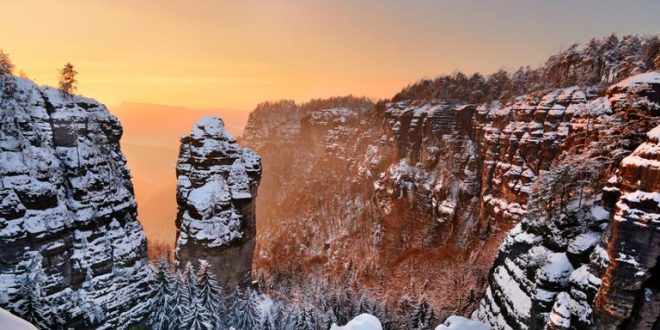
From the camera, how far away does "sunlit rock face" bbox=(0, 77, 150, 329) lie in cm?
2559

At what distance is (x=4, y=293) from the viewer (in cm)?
2425

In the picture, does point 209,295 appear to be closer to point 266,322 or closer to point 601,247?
point 266,322

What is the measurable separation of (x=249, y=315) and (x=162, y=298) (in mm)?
9876

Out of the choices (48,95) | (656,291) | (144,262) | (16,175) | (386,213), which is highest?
(48,95)

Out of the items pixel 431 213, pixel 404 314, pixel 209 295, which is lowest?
pixel 404 314

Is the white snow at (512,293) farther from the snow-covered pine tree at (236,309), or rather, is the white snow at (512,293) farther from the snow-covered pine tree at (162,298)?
the snow-covered pine tree at (162,298)

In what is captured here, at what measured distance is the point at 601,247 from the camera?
20.9 metres

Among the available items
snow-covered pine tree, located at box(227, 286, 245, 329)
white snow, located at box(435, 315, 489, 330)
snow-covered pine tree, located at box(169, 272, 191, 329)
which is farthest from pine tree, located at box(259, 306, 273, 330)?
white snow, located at box(435, 315, 489, 330)

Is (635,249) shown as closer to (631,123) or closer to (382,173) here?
(631,123)

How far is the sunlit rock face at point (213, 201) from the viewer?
128ft

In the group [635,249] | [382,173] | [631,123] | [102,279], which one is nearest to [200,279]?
[102,279]

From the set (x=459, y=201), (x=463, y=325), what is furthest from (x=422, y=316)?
(x=459, y=201)

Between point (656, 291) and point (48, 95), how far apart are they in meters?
41.9

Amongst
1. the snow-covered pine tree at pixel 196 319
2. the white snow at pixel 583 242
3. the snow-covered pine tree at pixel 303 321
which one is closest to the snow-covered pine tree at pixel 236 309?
the snow-covered pine tree at pixel 303 321
